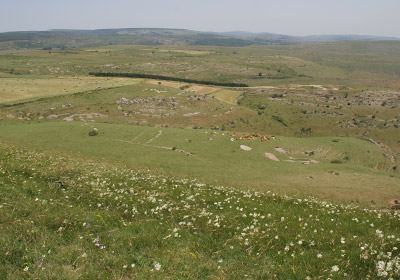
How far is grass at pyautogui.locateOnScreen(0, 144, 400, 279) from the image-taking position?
7660 mm

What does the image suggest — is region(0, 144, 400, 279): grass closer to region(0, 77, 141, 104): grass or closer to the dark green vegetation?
the dark green vegetation

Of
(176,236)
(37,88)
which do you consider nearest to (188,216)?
(176,236)

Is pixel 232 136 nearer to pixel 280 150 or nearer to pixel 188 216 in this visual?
pixel 280 150

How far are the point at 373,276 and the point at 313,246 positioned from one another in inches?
87.9

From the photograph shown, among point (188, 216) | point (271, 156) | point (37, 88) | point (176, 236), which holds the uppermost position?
point (37, 88)

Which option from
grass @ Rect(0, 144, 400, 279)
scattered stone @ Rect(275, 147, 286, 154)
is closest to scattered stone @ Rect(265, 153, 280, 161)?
scattered stone @ Rect(275, 147, 286, 154)

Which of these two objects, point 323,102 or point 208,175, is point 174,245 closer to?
point 208,175

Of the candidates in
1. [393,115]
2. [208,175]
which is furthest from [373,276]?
[393,115]

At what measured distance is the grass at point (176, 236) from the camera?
7660mm

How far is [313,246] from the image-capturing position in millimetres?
9469

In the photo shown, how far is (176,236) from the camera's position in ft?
31.9

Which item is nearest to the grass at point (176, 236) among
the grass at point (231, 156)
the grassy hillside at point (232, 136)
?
the grass at point (231, 156)

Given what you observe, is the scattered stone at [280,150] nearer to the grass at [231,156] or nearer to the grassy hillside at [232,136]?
the grassy hillside at [232,136]

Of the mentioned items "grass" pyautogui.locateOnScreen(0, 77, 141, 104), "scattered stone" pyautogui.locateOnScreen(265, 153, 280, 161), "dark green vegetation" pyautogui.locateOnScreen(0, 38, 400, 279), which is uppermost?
"grass" pyautogui.locateOnScreen(0, 77, 141, 104)
